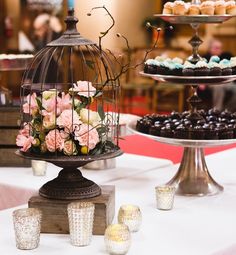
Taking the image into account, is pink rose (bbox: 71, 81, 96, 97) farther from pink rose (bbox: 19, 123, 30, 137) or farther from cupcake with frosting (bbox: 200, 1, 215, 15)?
cupcake with frosting (bbox: 200, 1, 215, 15)

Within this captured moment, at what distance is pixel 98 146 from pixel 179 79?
51cm

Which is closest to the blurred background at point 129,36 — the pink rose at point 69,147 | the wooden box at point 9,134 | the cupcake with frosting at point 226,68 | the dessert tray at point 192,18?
the wooden box at point 9,134

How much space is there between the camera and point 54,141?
1.69 metres

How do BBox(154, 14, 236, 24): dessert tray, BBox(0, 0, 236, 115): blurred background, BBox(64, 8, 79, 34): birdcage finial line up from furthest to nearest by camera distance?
BBox(0, 0, 236, 115): blurred background, BBox(154, 14, 236, 24): dessert tray, BBox(64, 8, 79, 34): birdcage finial

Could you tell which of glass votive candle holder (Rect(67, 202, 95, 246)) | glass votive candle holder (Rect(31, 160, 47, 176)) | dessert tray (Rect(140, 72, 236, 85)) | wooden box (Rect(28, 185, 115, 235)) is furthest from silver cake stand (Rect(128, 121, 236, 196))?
glass votive candle holder (Rect(67, 202, 95, 246))

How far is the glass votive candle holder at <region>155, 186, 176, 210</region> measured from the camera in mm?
1952

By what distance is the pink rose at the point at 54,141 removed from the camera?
169 centimetres

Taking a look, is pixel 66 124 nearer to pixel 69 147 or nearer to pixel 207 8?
pixel 69 147

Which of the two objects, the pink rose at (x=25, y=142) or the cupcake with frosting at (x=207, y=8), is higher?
the cupcake with frosting at (x=207, y=8)

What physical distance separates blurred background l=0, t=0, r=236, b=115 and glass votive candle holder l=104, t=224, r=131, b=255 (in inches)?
246

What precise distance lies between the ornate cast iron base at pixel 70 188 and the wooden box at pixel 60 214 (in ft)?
0.06

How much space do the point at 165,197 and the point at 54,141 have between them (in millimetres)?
442

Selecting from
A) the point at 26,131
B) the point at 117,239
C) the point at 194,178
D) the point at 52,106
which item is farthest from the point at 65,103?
the point at 194,178

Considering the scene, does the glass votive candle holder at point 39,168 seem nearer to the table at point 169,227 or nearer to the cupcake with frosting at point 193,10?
the table at point 169,227
